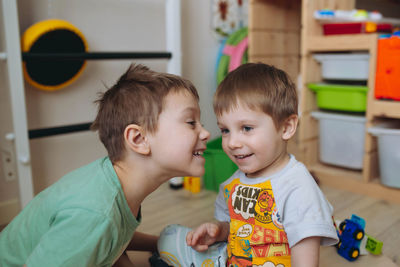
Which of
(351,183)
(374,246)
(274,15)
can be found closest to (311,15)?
(274,15)

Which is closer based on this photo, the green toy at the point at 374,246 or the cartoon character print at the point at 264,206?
the cartoon character print at the point at 264,206

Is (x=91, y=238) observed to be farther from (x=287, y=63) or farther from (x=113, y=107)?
(x=287, y=63)

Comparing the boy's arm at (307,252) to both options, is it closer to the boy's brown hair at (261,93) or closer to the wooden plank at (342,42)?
the boy's brown hair at (261,93)

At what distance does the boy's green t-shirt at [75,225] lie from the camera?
0.68 m

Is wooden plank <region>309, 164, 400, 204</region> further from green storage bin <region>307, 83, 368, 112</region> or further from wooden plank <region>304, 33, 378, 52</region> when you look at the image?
wooden plank <region>304, 33, 378, 52</region>

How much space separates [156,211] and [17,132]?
54cm

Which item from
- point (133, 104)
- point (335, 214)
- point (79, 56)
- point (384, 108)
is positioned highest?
point (79, 56)

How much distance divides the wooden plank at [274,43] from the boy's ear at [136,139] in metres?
1.07

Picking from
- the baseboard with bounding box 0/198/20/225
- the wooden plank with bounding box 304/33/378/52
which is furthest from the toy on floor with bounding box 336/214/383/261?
the baseboard with bounding box 0/198/20/225

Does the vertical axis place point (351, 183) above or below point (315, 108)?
below

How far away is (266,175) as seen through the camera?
844mm

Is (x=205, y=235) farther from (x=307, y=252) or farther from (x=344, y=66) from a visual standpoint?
(x=344, y=66)

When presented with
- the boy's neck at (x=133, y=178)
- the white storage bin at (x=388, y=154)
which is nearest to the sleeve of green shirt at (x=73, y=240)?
the boy's neck at (x=133, y=178)

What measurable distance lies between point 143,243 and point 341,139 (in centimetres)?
96
